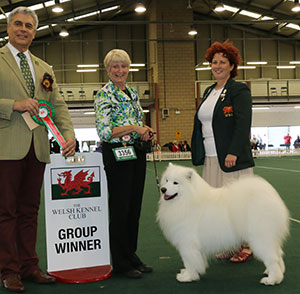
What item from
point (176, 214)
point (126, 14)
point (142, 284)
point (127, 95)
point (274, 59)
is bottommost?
point (142, 284)

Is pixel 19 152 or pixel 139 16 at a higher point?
pixel 139 16

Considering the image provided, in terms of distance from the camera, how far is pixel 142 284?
8.91 ft

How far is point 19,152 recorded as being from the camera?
253 centimetres

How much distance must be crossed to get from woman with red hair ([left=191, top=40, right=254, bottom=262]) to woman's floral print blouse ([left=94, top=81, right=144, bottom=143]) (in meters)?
0.65

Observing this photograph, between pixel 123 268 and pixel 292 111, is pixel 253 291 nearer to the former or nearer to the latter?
pixel 123 268

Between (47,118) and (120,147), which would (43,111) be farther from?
(120,147)

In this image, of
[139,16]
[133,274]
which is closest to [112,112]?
[133,274]

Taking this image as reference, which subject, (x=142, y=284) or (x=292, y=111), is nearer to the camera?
(x=142, y=284)

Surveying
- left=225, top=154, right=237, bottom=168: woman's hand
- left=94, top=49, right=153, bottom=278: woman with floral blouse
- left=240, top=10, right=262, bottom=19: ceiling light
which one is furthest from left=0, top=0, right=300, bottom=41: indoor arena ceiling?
left=225, top=154, right=237, bottom=168: woman's hand

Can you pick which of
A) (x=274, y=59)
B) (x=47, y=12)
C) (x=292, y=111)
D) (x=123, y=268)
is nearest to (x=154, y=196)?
(x=123, y=268)

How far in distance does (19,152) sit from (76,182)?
539 mm

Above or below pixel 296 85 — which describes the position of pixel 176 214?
below

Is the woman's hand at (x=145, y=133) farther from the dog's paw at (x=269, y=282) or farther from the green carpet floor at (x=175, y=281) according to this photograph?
the dog's paw at (x=269, y=282)

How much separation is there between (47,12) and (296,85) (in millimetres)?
14143
